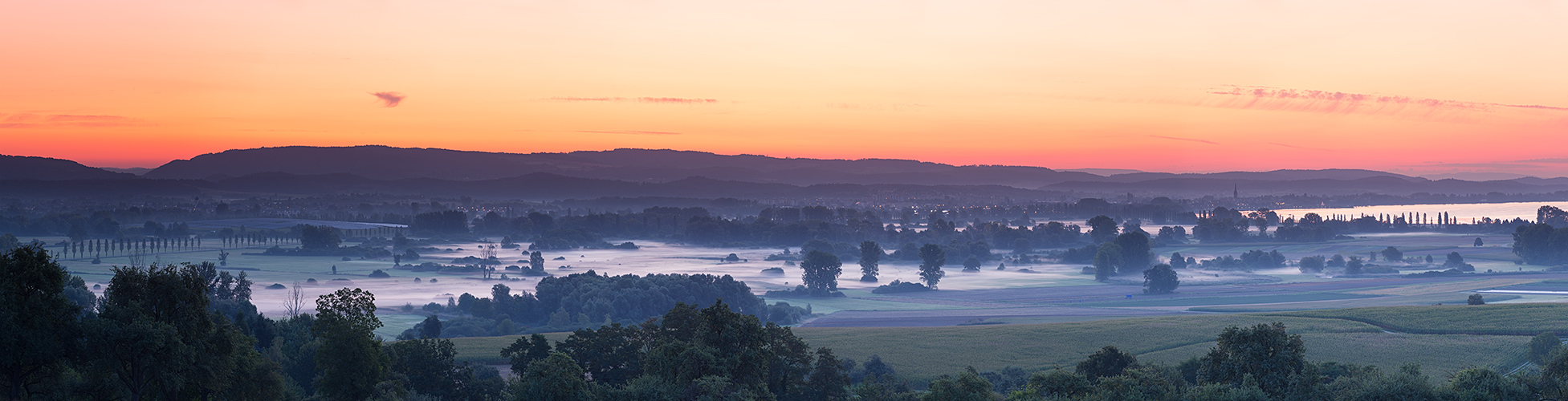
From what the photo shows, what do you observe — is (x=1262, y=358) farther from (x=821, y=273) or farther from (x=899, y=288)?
(x=899, y=288)

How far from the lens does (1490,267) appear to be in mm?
161875

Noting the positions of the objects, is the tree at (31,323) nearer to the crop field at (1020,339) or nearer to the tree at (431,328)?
the crop field at (1020,339)

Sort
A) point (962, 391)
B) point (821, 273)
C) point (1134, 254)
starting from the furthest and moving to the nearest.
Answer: point (1134, 254)
point (821, 273)
point (962, 391)

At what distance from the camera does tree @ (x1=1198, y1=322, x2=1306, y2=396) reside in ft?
104

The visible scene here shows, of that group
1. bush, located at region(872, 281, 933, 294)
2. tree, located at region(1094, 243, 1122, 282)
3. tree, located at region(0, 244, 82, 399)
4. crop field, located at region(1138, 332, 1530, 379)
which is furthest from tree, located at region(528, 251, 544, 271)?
tree, located at region(0, 244, 82, 399)

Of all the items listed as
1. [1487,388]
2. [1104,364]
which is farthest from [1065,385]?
[1487,388]

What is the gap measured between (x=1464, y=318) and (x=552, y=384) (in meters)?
83.0

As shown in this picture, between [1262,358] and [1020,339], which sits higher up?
[1262,358]

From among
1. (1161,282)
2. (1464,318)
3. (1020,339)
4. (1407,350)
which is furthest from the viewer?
(1161,282)

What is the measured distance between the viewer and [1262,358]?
106 feet

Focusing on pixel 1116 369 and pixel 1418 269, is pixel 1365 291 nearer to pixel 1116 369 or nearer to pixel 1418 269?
pixel 1418 269

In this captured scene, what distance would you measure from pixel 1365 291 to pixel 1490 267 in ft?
158

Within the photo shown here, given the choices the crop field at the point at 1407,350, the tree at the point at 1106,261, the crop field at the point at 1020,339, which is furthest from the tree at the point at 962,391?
the tree at the point at 1106,261

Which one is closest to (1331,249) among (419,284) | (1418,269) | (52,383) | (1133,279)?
(1418,269)
